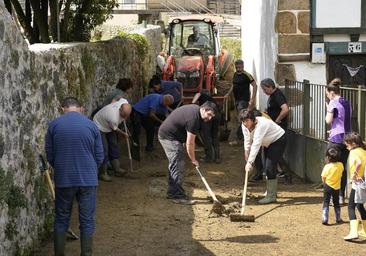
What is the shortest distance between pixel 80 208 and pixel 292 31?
6.63 m

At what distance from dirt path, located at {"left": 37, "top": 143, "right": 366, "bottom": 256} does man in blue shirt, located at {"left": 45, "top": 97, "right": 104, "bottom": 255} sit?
1.92ft

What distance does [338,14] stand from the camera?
12.3 meters

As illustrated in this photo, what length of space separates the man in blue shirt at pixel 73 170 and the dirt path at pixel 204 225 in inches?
23.0

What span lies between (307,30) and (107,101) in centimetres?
388

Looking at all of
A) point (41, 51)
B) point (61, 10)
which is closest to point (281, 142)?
point (41, 51)

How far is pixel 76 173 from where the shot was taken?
7008 millimetres

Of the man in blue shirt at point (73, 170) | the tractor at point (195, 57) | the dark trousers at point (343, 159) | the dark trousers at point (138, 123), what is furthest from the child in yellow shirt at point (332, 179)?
the tractor at point (195, 57)

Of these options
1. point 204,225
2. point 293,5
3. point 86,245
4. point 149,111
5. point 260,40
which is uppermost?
point 293,5

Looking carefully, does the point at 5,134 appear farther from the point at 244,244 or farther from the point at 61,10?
the point at 61,10

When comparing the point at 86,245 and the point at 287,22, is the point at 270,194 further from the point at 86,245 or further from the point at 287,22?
the point at 86,245

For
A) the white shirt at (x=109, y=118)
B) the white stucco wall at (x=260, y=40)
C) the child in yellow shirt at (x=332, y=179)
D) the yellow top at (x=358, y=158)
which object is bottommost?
the child in yellow shirt at (x=332, y=179)

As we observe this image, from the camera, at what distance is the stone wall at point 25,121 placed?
6.73 metres

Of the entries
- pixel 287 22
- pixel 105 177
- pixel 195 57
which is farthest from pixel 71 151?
pixel 195 57

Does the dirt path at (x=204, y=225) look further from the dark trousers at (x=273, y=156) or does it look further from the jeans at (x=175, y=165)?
the dark trousers at (x=273, y=156)
